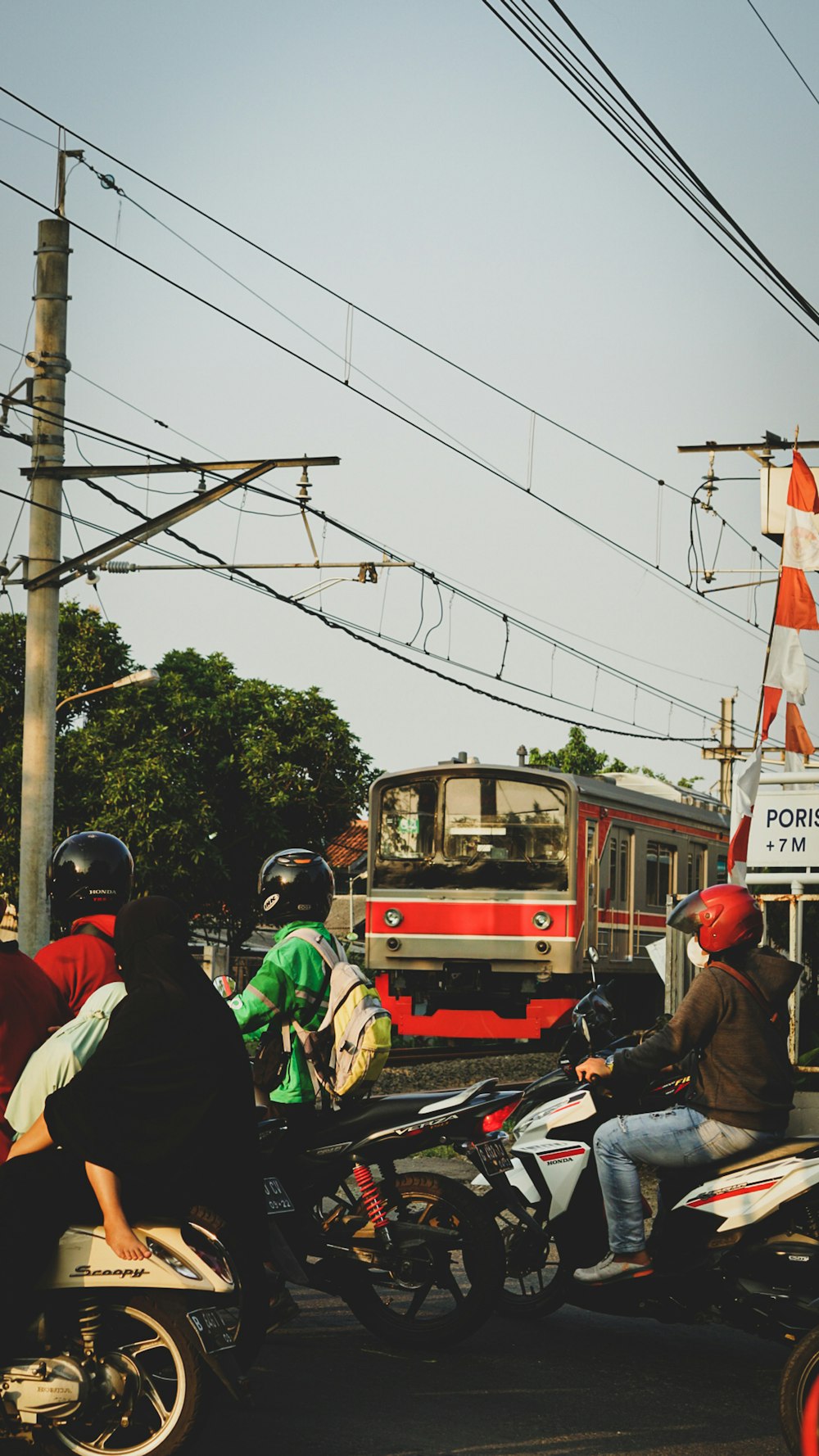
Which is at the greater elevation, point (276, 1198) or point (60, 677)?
point (60, 677)

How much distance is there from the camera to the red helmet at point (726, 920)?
18.9ft

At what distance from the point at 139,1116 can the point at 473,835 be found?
1493 centimetres

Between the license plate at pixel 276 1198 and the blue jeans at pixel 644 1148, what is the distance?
113 centimetres

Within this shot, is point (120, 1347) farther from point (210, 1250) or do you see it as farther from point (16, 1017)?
point (16, 1017)

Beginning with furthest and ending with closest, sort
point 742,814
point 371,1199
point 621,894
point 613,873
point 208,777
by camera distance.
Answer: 1. point 208,777
2. point 621,894
3. point 613,873
4. point 742,814
5. point 371,1199

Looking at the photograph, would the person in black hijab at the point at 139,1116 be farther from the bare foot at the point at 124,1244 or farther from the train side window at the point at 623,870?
the train side window at the point at 623,870

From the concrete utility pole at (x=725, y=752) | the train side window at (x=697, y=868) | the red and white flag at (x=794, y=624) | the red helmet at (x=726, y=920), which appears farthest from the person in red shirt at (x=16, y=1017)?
the concrete utility pole at (x=725, y=752)

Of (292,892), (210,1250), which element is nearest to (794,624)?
(292,892)

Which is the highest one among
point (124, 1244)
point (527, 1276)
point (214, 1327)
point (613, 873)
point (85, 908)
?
point (613, 873)

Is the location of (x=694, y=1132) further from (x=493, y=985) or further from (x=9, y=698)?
(x=9, y=698)

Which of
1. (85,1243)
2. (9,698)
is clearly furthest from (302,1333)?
(9,698)

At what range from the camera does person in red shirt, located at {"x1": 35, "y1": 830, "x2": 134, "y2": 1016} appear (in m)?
5.46

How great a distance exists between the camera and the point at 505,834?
1909 centimetres

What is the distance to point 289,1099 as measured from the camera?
6133 millimetres
